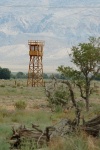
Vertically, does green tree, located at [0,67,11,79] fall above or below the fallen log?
above

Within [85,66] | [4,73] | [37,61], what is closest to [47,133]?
[85,66]

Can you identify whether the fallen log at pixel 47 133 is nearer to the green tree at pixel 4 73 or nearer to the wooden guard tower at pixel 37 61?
the wooden guard tower at pixel 37 61

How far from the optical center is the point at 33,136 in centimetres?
1689

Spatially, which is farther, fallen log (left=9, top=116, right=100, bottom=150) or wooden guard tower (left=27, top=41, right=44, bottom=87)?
wooden guard tower (left=27, top=41, right=44, bottom=87)

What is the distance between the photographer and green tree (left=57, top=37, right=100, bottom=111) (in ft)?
127

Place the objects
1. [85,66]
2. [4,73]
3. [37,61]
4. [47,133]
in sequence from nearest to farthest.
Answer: [47,133] → [85,66] → [37,61] → [4,73]

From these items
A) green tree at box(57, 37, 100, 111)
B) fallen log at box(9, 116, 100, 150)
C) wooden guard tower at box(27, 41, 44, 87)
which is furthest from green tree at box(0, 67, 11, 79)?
fallen log at box(9, 116, 100, 150)

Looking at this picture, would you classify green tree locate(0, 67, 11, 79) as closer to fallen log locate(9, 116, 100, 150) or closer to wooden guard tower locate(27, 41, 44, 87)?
wooden guard tower locate(27, 41, 44, 87)

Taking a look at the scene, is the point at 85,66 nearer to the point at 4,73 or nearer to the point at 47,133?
the point at 47,133

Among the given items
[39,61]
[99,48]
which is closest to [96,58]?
[99,48]

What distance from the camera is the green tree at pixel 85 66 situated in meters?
38.6

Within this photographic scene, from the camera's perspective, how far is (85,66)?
38844 millimetres

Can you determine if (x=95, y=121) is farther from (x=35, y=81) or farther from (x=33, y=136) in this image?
(x=35, y=81)

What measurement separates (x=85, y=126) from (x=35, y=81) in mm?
76425
